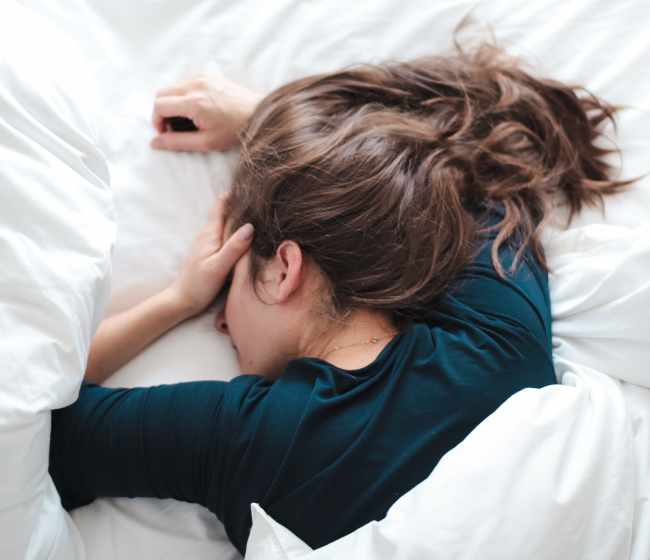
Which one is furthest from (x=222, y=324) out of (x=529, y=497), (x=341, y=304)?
(x=529, y=497)

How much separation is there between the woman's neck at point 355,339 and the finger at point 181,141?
1.41 ft

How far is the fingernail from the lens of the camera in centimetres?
77

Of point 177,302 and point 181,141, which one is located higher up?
point 181,141

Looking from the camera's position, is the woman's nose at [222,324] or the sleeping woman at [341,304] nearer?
the sleeping woman at [341,304]

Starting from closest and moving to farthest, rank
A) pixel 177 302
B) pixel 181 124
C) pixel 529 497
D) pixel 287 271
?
pixel 529 497
pixel 287 271
pixel 177 302
pixel 181 124

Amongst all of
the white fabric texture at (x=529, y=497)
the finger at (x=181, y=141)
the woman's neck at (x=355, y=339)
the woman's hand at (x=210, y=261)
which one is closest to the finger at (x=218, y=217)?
the woman's hand at (x=210, y=261)

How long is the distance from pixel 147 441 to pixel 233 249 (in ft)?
1.00

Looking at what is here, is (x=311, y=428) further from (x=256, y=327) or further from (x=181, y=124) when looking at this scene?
(x=181, y=124)

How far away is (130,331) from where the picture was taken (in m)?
0.78

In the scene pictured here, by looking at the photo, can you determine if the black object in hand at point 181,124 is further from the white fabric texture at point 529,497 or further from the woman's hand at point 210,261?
the white fabric texture at point 529,497

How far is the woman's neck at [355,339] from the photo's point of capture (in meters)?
0.70

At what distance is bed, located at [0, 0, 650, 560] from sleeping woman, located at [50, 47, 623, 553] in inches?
1.7

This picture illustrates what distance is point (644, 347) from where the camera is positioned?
0.69 meters

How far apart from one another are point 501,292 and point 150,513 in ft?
2.00
